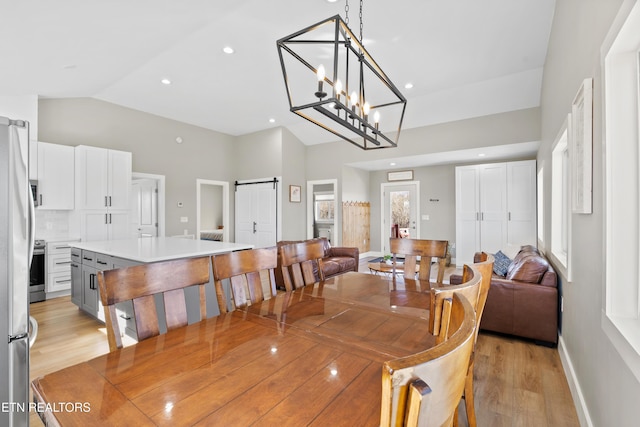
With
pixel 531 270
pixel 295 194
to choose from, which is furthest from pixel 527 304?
pixel 295 194

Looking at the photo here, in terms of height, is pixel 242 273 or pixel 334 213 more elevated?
pixel 334 213

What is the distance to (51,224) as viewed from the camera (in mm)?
4703

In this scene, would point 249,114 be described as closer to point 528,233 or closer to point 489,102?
point 489,102

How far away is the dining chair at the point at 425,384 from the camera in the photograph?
392 millimetres

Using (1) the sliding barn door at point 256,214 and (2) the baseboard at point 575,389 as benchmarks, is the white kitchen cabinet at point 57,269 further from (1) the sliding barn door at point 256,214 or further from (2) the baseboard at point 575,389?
(2) the baseboard at point 575,389

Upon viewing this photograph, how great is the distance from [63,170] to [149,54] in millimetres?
2173

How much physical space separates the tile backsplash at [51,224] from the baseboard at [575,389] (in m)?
6.20

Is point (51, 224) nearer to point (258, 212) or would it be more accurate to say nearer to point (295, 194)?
point (258, 212)

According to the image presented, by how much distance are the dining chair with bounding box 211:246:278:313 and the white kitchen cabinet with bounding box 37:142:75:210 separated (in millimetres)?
4339

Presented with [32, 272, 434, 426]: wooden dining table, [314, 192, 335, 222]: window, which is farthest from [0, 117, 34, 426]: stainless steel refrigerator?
[314, 192, 335, 222]: window

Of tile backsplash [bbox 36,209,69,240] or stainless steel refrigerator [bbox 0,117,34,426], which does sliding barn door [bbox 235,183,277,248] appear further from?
stainless steel refrigerator [bbox 0,117,34,426]

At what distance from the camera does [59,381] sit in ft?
2.82

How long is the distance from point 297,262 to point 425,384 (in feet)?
5.51

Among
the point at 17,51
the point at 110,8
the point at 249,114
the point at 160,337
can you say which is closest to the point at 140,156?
the point at 249,114
